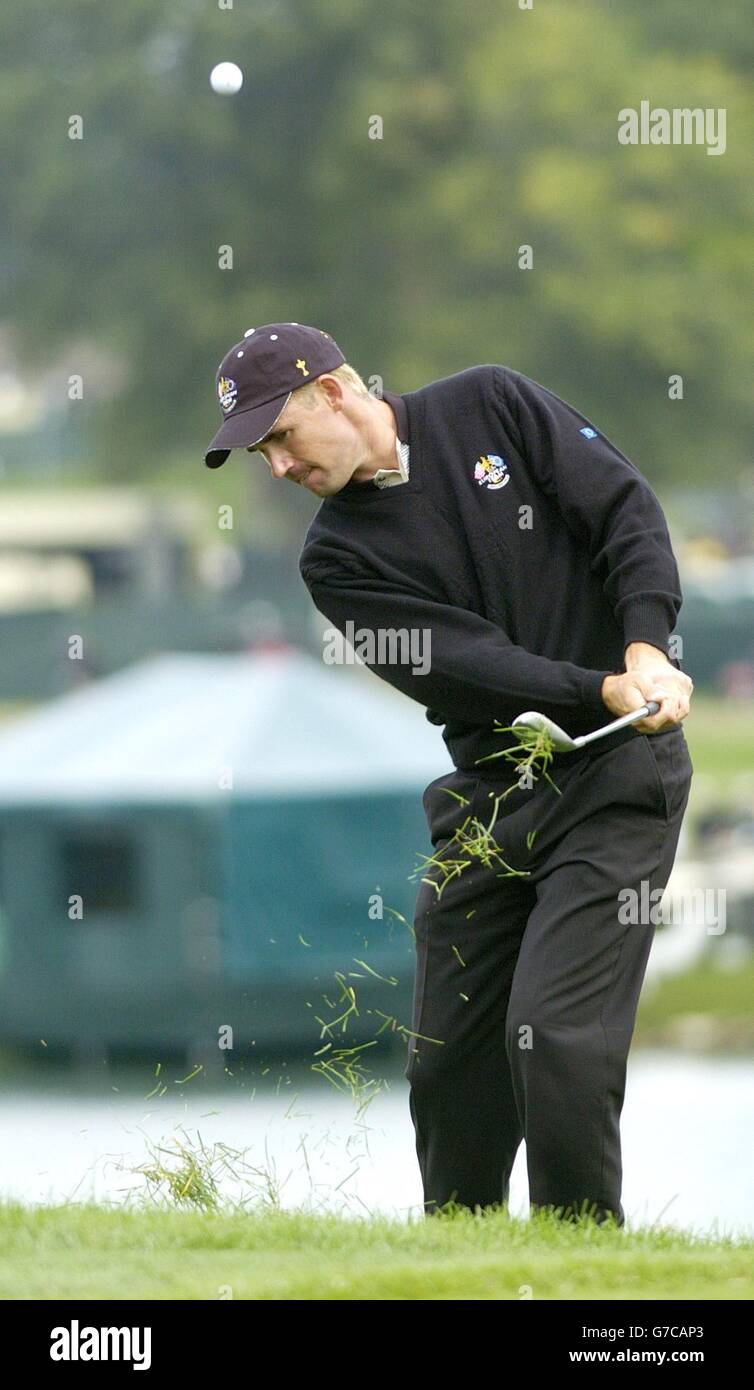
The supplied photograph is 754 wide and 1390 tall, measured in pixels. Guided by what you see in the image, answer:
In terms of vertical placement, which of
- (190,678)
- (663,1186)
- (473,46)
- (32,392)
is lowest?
(663,1186)

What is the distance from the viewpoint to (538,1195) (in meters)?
4.41

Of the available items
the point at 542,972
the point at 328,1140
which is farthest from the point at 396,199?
the point at 542,972

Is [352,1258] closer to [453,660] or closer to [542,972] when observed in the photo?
[542,972]

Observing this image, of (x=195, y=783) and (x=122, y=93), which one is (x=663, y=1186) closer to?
(x=195, y=783)

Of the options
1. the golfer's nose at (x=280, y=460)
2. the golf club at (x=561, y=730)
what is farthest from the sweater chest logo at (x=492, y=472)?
the golf club at (x=561, y=730)

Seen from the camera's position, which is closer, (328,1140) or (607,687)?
(607,687)

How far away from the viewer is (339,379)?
441 cm

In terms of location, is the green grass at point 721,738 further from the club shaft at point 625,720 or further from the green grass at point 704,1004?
the club shaft at point 625,720

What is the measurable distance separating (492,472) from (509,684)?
460 millimetres

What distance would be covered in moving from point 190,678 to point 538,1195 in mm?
14926

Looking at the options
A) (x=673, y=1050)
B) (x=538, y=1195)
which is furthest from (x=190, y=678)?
(x=538, y=1195)

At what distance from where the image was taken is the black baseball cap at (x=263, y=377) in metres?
4.31

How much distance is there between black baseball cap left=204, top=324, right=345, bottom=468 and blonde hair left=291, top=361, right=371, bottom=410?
0.04 feet

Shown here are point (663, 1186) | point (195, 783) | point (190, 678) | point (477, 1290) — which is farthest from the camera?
point (190, 678)
